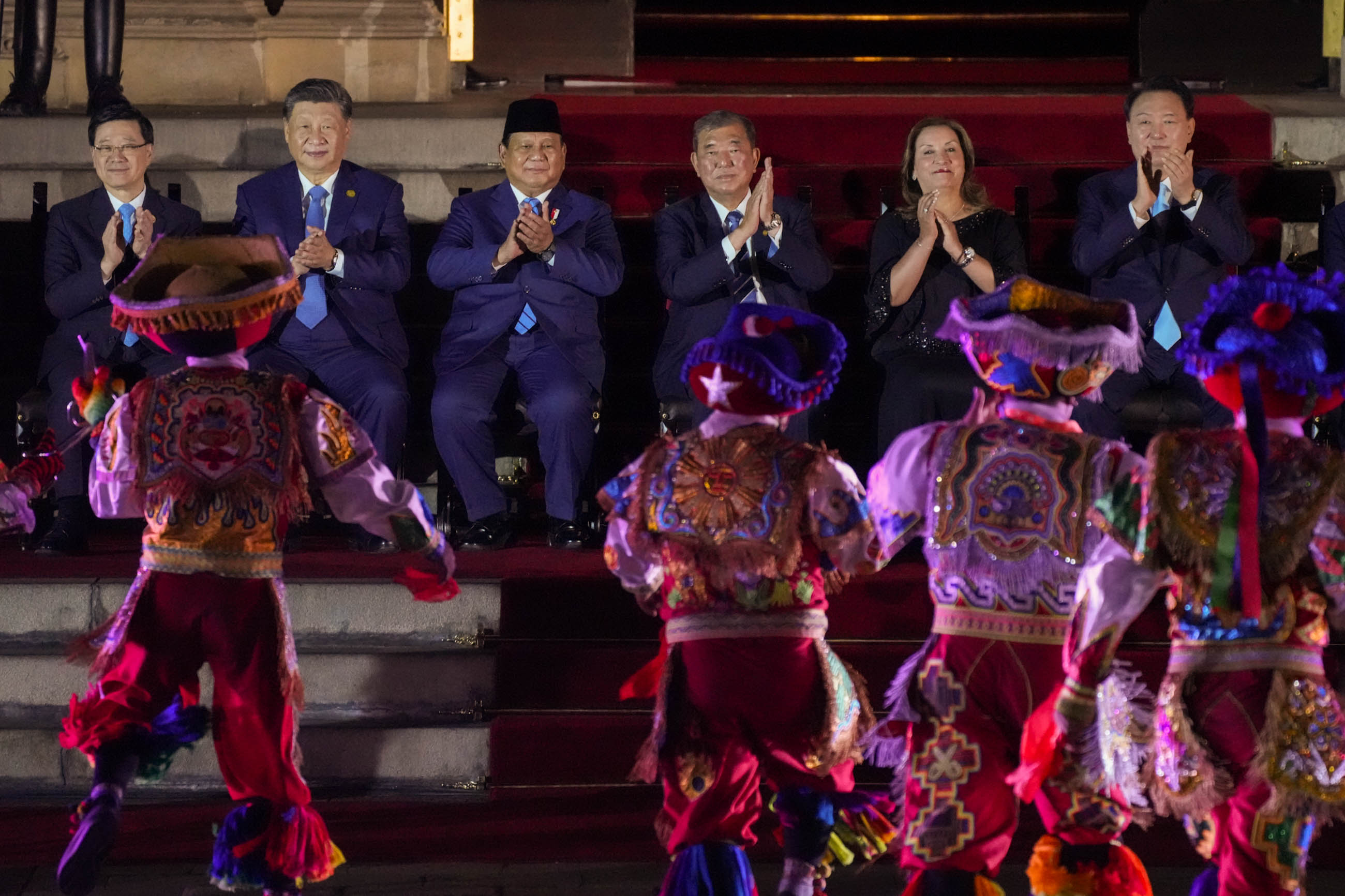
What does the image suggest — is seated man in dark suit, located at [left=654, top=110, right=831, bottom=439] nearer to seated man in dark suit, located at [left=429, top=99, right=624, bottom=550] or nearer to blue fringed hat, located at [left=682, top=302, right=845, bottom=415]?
seated man in dark suit, located at [left=429, top=99, right=624, bottom=550]

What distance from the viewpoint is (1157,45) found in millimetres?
8258

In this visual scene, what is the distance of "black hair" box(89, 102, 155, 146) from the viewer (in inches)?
230

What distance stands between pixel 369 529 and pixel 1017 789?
1569mm

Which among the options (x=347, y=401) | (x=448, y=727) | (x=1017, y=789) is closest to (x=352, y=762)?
(x=448, y=727)

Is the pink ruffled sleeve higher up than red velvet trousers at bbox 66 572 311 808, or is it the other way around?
the pink ruffled sleeve

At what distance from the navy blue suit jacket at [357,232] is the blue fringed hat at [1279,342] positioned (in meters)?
2.96

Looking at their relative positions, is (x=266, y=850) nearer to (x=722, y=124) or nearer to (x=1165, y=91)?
(x=722, y=124)

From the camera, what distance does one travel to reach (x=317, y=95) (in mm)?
5816

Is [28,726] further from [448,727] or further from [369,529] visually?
[369,529]

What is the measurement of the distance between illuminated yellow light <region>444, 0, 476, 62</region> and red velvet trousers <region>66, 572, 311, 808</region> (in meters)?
4.43

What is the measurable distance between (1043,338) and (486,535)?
234 centimetres

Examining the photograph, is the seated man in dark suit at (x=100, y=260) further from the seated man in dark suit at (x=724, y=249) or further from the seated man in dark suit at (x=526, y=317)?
the seated man in dark suit at (x=724, y=249)

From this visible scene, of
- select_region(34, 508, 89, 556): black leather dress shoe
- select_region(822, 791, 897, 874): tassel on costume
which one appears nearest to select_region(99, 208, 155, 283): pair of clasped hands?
select_region(34, 508, 89, 556): black leather dress shoe

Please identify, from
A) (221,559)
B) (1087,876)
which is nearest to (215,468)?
(221,559)
